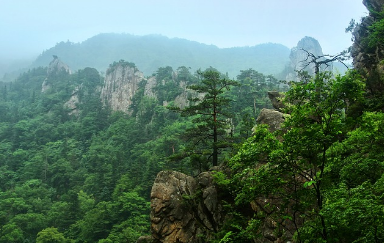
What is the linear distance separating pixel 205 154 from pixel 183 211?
378 centimetres

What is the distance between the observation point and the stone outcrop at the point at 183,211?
13.9 metres

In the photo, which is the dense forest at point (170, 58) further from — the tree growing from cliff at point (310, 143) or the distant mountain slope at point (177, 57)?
the tree growing from cliff at point (310, 143)

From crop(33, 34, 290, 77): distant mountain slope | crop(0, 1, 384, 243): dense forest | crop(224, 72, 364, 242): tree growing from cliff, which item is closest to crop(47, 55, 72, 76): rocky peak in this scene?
crop(0, 1, 384, 243): dense forest

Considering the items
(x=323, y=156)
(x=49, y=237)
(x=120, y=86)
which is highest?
(x=323, y=156)

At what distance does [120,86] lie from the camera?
256ft

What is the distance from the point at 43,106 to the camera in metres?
81.3

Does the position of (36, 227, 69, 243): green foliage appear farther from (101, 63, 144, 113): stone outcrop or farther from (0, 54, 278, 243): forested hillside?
(101, 63, 144, 113): stone outcrop

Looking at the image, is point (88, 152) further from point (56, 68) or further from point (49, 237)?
point (56, 68)

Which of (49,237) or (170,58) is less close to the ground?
(170,58)

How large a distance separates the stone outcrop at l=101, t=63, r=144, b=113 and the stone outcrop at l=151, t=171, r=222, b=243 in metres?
60.7

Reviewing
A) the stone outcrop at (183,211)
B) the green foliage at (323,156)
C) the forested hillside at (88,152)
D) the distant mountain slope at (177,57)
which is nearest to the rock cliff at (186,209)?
the stone outcrop at (183,211)

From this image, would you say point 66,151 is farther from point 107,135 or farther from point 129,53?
point 129,53

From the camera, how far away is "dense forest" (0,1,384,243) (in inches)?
230

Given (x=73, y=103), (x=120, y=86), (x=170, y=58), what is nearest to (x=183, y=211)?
(x=120, y=86)
